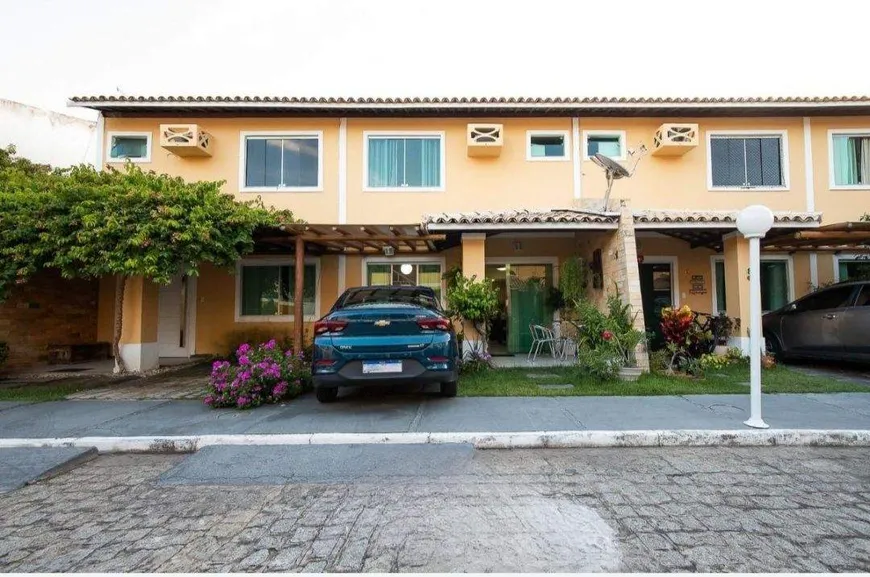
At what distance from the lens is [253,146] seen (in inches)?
419

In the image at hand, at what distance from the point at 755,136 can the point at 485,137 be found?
692 centimetres

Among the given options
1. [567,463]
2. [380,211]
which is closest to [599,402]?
[567,463]

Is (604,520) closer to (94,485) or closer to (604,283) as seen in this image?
(94,485)

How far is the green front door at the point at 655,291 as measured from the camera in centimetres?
1071

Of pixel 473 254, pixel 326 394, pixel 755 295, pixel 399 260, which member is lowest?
pixel 326 394

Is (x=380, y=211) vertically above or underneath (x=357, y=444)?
above

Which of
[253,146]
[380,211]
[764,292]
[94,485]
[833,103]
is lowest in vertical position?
[94,485]

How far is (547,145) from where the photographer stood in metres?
10.7

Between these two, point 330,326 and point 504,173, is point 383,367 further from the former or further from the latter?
point 504,173

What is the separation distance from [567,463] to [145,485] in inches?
151

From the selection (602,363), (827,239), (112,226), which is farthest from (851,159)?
(112,226)

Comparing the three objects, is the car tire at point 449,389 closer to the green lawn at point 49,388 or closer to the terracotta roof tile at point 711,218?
the terracotta roof tile at point 711,218

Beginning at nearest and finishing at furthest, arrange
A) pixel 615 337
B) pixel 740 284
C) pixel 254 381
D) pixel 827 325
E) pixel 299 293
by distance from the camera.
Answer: pixel 254 381 → pixel 615 337 → pixel 827 325 → pixel 299 293 → pixel 740 284

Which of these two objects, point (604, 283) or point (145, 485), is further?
point (604, 283)
